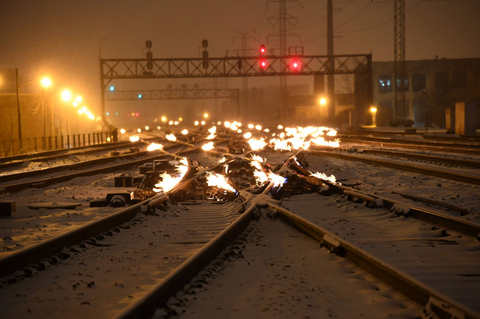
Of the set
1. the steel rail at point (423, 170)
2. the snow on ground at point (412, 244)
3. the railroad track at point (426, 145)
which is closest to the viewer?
the snow on ground at point (412, 244)

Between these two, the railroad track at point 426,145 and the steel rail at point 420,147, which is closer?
the steel rail at point 420,147

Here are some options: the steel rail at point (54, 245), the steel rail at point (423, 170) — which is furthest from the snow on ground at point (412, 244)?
the steel rail at point (423, 170)

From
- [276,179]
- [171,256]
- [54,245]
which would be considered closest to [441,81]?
[276,179]

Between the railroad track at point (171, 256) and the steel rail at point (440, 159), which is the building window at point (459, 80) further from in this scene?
the railroad track at point (171, 256)

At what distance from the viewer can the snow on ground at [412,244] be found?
545 cm

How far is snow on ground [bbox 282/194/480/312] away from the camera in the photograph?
5453mm

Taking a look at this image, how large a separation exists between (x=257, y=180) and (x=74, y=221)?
5917mm

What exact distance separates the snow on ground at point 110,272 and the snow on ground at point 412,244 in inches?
87.9

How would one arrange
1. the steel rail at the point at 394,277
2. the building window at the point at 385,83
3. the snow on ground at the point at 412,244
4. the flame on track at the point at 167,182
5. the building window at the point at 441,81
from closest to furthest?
the steel rail at the point at 394,277 < the snow on ground at the point at 412,244 < the flame on track at the point at 167,182 < the building window at the point at 441,81 < the building window at the point at 385,83

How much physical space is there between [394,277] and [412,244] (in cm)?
212

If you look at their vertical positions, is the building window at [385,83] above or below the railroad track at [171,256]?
above

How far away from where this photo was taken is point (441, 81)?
291 feet

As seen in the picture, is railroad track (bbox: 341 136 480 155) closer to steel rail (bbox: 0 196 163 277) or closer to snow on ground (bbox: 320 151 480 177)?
snow on ground (bbox: 320 151 480 177)

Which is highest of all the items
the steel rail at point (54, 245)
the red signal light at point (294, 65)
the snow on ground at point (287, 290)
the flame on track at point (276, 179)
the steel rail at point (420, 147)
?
the red signal light at point (294, 65)
